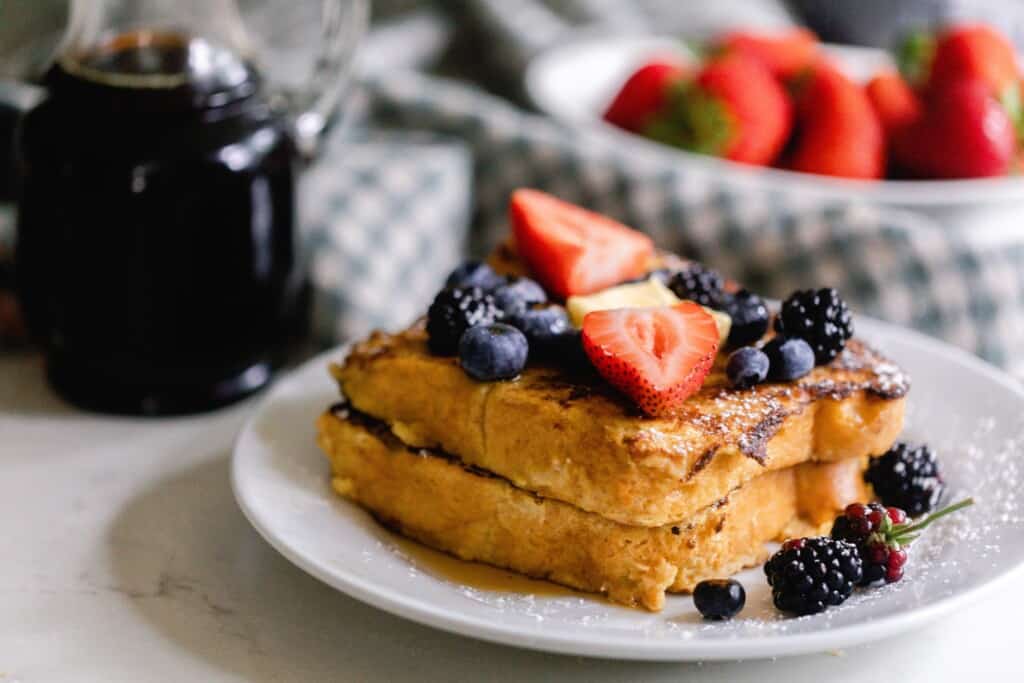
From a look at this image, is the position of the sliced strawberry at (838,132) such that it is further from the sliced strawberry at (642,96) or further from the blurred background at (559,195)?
the sliced strawberry at (642,96)

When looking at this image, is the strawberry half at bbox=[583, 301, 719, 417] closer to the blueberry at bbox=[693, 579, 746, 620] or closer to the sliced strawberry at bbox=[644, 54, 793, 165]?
the blueberry at bbox=[693, 579, 746, 620]

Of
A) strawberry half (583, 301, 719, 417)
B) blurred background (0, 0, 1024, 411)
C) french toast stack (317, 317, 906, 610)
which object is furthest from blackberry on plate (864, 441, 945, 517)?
blurred background (0, 0, 1024, 411)

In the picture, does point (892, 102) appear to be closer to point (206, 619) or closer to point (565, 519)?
point (565, 519)

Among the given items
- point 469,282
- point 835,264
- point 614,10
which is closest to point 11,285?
point 469,282

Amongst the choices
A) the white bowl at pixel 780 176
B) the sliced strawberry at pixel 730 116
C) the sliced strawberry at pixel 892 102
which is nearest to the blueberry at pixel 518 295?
the white bowl at pixel 780 176

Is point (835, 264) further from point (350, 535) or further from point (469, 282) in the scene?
point (350, 535)

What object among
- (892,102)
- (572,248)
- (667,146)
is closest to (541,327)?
(572,248)

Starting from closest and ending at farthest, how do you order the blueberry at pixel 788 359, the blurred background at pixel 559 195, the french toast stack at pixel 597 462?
the french toast stack at pixel 597 462, the blueberry at pixel 788 359, the blurred background at pixel 559 195
